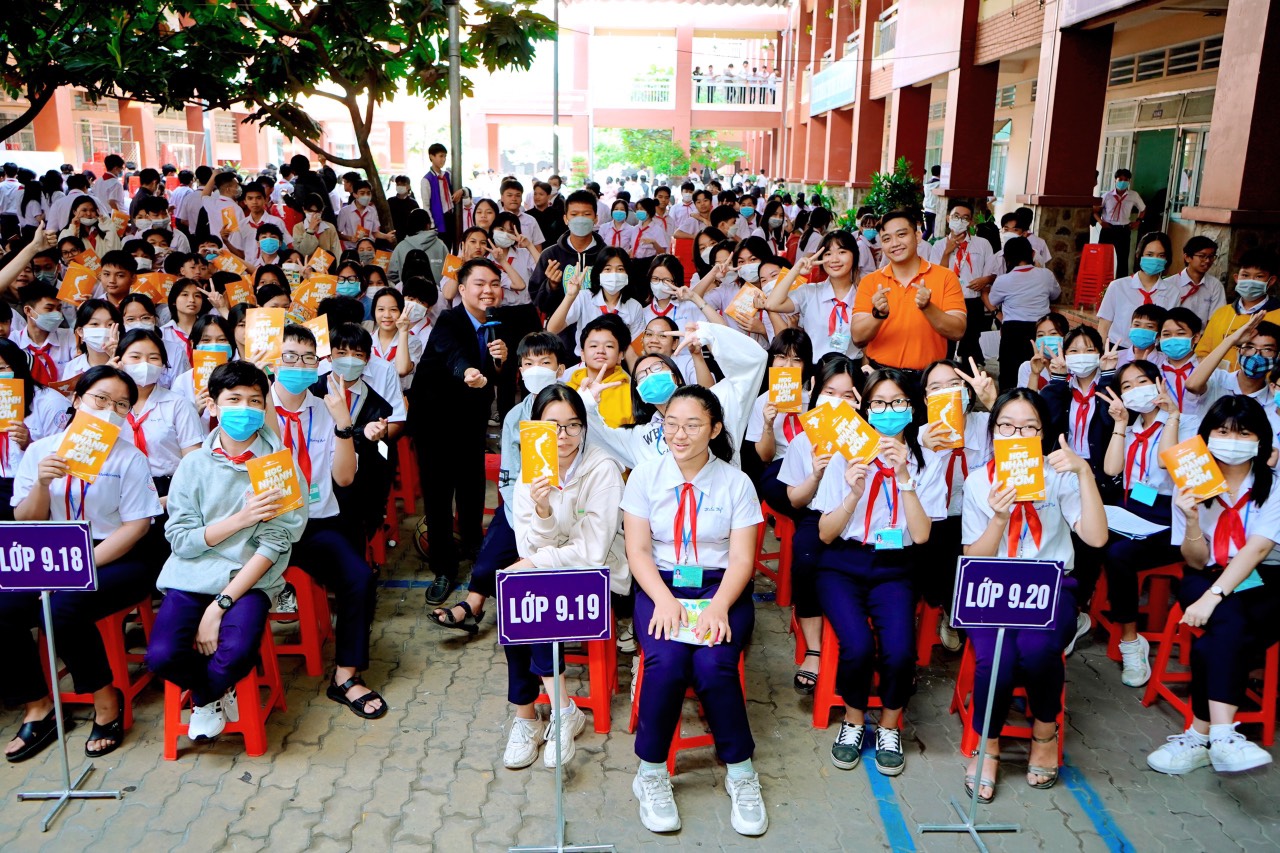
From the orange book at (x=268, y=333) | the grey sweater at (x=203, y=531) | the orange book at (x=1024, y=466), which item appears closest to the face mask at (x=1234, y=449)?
the orange book at (x=1024, y=466)

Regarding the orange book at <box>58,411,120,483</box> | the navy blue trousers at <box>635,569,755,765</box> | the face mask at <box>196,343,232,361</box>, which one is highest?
the face mask at <box>196,343,232,361</box>

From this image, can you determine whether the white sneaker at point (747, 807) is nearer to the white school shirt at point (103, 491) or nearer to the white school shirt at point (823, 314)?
the white school shirt at point (103, 491)

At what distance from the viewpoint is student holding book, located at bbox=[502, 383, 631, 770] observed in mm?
3479

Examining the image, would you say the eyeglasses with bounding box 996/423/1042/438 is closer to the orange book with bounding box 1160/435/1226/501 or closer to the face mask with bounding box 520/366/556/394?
the orange book with bounding box 1160/435/1226/501

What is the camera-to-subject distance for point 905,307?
4.76 m

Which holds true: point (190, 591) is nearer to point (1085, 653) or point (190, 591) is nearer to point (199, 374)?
point (199, 374)

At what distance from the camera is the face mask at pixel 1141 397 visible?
404cm

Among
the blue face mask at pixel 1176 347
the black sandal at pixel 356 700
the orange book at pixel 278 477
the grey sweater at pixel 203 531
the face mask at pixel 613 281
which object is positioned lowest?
the black sandal at pixel 356 700

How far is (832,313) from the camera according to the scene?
17.1 feet

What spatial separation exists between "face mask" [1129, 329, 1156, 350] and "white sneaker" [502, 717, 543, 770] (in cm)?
371

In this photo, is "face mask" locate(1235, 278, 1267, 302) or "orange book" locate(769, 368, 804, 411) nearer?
"orange book" locate(769, 368, 804, 411)

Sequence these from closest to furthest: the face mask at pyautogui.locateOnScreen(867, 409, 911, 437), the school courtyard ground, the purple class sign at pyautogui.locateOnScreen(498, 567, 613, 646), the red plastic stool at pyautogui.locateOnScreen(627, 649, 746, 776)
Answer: the purple class sign at pyautogui.locateOnScreen(498, 567, 613, 646) → the school courtyard ground → the red plastic stool at pyautogui.locateOnScreen(627, 649, 746, 776) → the face mask at pyautogui.locateOnScreen(867, 409, 911, 437)

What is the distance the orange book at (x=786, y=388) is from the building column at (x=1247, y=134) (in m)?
4.65

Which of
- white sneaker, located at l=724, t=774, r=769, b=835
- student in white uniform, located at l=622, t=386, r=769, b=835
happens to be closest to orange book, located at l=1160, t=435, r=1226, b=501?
student in white uniform, located at l=622, t=386, r=769, b=835
